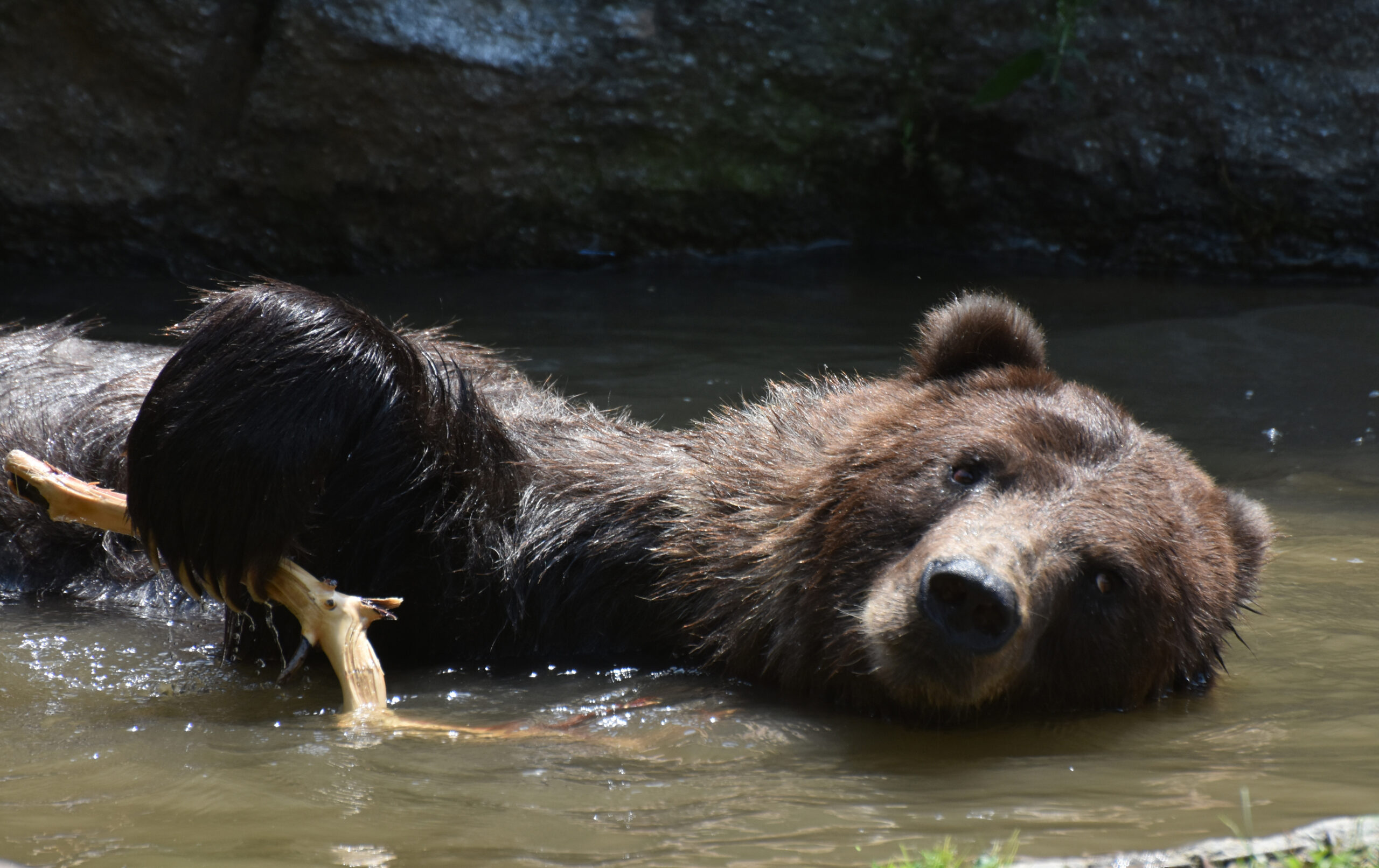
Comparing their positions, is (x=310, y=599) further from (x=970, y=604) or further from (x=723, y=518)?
(x=970, y=604)

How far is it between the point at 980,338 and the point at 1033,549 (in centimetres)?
100

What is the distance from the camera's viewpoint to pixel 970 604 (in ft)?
11.1

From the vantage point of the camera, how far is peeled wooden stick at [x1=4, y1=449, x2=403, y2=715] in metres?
3.57

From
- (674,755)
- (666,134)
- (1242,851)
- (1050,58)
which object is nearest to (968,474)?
(674,755)

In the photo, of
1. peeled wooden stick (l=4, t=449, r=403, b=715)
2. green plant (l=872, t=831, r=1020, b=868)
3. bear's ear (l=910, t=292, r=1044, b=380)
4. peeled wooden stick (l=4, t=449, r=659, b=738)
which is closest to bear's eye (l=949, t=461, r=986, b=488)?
bear's ear (l=910, t=292, r=1044, b=380)

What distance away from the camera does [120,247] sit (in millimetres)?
9047

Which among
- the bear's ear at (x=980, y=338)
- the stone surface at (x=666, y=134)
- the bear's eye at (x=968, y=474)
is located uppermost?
the stone surface at (x=666, y=134)

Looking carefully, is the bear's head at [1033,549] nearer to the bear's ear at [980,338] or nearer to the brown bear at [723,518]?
the brown bear at [723,518]

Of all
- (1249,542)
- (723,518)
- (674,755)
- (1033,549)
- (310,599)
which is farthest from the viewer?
(723,518)

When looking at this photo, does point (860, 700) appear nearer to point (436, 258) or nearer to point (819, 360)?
point (819, 360)

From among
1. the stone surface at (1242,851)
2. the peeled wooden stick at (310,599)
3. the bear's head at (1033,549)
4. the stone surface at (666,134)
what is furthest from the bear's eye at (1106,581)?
the stone surface at (666,134)

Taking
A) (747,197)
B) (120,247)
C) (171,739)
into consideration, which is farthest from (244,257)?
(171,739)

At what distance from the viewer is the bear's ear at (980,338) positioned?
4.34 metres

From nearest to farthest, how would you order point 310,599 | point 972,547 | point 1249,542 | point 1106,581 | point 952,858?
point 952,858, point 972,547, point 1106,581, point 310,599, point 1249,542
